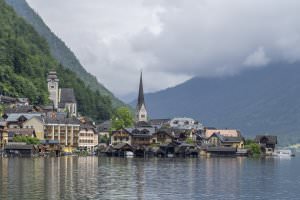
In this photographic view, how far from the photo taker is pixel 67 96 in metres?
196

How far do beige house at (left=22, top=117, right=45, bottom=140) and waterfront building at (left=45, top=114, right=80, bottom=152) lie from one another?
1.73m

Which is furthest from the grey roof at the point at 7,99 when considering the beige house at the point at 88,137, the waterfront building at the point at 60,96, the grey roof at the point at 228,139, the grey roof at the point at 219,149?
the grey roof at the point at 228,139

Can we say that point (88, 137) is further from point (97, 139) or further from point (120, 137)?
point (120, 137)

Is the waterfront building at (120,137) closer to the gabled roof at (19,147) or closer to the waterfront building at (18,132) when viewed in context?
the waterfront building at (18,132)

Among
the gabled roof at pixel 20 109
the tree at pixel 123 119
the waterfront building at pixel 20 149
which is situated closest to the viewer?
the waterfront building at pixel 20 149

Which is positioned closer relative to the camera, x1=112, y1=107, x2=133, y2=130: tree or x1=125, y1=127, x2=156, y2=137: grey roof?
x1=125, y1=127, x2=156, y2=137: grey roof

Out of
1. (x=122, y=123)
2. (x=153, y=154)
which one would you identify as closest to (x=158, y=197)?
(x=153, y=154)

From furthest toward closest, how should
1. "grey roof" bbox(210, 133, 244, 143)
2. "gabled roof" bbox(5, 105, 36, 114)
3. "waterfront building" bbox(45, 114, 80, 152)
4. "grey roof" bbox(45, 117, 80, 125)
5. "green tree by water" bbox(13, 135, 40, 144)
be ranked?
"grey roof" bbox(210, 133, 244, 143) < "gabled roof" bbox(5, 105, 36, 114) < "grey roof" bbox(45, 117, 80, 125) < "waterfront building" bbox(45, 114, 80, 152) < "green tree by water" bbox(13, 135, 40, 144)

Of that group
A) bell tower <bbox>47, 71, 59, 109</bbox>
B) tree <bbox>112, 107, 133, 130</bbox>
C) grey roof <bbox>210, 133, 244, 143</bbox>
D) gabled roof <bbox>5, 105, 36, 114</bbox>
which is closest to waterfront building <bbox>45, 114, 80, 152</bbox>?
gabled roof <bbox>5, 105, 36, 114</bbox>

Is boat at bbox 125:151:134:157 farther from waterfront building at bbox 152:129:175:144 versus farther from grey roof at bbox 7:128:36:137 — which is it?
grey roof at bbox 7:128:36:137

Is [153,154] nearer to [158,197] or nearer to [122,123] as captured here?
[122,123]

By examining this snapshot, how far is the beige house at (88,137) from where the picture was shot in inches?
6383

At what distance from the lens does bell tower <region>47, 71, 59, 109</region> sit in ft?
630

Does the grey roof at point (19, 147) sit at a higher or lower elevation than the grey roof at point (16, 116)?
lower
